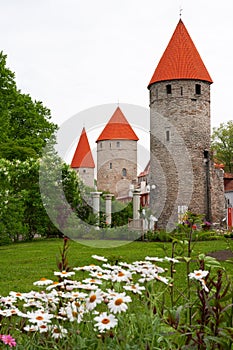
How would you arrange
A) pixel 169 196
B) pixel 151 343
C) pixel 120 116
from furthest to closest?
1. pixel 120 116
2. pixel 169 196
3. pixel 151 343

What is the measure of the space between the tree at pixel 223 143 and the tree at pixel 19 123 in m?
19.2


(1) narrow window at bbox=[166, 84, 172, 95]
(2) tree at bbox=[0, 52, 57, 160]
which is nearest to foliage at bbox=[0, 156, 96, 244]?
(2) tree at bbox=[0, 52, 57, 160]

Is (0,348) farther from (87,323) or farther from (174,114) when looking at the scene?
(174,114)

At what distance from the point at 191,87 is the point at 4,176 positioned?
16.3m

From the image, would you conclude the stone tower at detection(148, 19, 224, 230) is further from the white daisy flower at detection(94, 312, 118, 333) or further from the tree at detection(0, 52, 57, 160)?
the white daisy flower at detection(94, 312, 118, 333)

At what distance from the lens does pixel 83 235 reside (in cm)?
1892

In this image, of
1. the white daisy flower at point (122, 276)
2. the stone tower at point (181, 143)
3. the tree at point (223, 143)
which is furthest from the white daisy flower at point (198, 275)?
the tree at point (223, 143)

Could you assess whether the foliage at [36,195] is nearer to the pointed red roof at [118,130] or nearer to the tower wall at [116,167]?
the tower wall at [116,167]

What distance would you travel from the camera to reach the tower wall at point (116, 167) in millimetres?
47194

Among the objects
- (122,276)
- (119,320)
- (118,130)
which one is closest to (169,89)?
(118,130)

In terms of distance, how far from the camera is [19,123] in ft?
85.4

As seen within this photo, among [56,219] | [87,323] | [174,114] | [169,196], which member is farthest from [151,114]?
[87,323]

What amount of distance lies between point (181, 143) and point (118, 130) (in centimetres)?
1845

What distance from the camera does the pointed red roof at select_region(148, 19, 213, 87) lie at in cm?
3084
